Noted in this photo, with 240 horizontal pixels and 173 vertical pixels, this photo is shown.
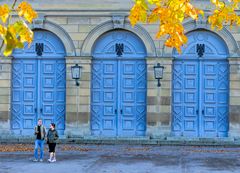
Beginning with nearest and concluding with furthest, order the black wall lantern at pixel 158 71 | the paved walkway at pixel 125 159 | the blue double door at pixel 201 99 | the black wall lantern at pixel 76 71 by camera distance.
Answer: the paved walkway at pixel 125 159 → the black wall lantern at pixel 158 71 → the black wall lantern at pixel 76 71 → the blue double door at pixel 201 99

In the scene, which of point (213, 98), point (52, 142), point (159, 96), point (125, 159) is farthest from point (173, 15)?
point (213, 98)

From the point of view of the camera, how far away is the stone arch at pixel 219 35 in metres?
26.0

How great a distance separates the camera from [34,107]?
2712 centimetres

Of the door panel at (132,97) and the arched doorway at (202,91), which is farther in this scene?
the door panel at (132,97)

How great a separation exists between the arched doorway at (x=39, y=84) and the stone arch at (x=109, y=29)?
1200mm

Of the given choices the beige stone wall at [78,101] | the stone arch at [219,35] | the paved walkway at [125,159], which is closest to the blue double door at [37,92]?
the beige stone wall at [78,101]

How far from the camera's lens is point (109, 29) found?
87.2 ft

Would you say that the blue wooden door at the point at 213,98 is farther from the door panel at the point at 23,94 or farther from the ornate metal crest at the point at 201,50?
the door panel at the point at 23,94

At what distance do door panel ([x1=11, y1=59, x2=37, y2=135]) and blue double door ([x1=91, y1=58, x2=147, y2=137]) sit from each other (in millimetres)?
2808

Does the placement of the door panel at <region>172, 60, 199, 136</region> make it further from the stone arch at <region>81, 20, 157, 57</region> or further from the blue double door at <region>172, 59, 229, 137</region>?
the stone arch at <region>81, 20, 157, 57</region>

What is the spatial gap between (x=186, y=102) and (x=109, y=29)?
4.74 metres

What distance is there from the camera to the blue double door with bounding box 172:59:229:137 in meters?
26.3

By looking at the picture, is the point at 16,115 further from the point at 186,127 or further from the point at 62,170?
the point at 62,170

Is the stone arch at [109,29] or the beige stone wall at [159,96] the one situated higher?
the stone arch at [109,29]
